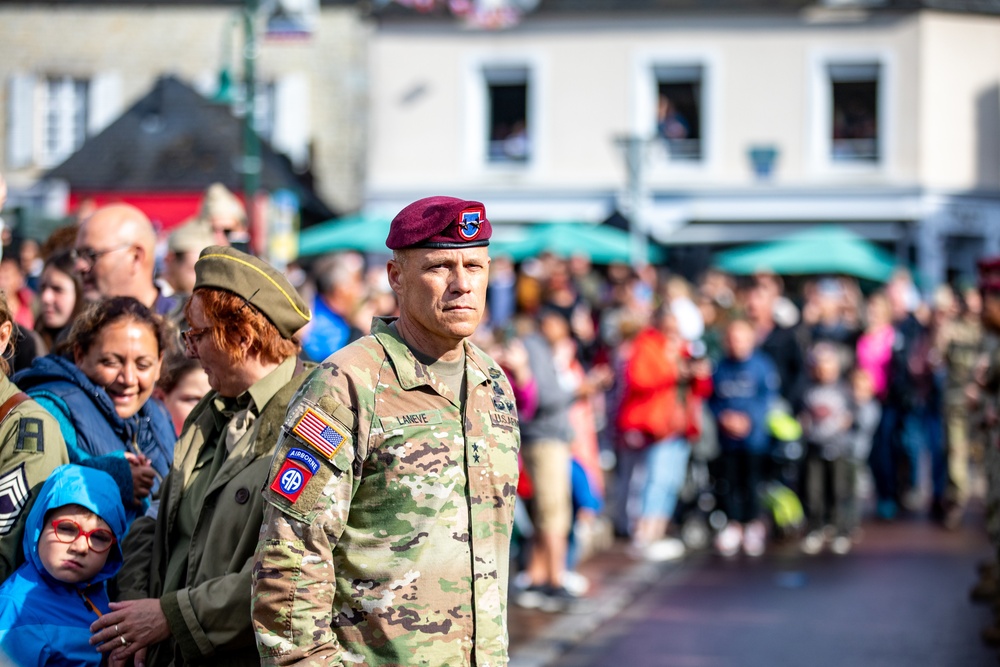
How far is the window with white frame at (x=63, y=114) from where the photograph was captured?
2944 cm

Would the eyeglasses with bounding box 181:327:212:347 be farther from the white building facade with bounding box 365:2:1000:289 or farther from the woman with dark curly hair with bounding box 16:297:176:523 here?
the white building facade with bounding box 365:2:1000:289

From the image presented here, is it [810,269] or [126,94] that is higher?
[126,94]

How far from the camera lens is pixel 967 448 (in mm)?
13891

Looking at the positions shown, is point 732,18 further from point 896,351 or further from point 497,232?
point 896,351

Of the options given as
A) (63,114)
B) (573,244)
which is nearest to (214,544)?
(573,244)

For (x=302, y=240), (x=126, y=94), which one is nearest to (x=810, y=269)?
(x=302, y=240)

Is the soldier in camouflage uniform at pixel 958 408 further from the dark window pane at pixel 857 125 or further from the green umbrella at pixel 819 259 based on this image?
the dark window pane at pixel 857 125

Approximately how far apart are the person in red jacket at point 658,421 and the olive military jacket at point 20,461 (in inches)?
312

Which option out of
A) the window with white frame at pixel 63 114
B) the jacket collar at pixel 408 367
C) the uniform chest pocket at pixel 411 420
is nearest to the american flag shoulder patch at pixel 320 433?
the uniform chest pocket at pixel 411 420

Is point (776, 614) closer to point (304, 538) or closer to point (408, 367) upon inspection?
point (408, 367)

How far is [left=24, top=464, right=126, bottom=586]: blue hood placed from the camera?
393cm

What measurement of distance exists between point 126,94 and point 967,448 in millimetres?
20193

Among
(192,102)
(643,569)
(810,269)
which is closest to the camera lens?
(643,569)

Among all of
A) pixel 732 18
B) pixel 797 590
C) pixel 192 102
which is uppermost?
pixel 732 18
